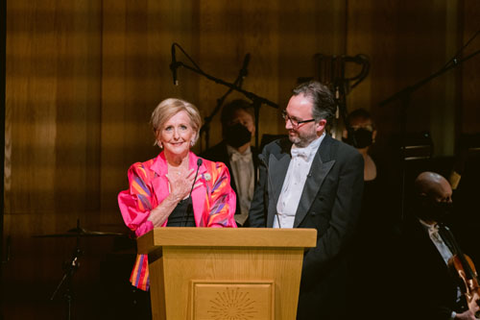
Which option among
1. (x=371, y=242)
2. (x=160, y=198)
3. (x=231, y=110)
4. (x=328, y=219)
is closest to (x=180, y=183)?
(x=160, y=198)

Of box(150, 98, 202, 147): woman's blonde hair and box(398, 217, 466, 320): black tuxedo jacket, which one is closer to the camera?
box(150, 98, 202, 147): woman's blonde hair

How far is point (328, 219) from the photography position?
2.93 m

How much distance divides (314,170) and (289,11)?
2.98m

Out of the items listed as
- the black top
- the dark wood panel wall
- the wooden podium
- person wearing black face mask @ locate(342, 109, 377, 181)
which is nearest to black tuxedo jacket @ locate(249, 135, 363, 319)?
the black top

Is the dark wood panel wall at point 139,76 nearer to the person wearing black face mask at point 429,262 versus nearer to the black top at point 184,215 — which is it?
the person wearing black face mask at point 429,262

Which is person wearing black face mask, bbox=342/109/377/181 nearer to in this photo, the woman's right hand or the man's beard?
the man's beard

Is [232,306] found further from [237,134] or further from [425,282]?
[237,134]

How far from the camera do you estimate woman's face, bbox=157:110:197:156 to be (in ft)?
9.58

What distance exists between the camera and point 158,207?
2.84 m

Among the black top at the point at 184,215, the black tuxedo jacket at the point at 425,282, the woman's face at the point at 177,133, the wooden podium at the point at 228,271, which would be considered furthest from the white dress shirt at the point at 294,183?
the black tuxedo jacket at the point at 425,282

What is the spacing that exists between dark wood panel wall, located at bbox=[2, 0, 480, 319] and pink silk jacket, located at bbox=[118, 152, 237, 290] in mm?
2570

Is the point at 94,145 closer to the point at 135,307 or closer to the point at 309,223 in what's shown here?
the point at 135,307

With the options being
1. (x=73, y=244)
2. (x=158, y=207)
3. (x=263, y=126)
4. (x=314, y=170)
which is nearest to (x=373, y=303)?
(x=314, y=170)

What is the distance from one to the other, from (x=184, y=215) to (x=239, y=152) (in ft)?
5.24
